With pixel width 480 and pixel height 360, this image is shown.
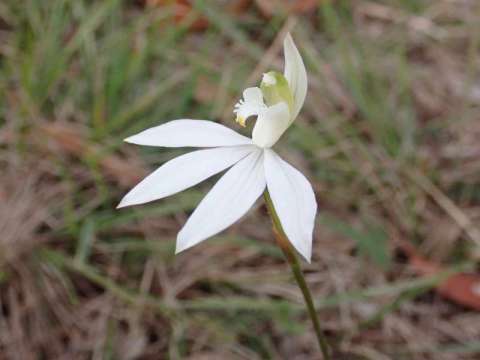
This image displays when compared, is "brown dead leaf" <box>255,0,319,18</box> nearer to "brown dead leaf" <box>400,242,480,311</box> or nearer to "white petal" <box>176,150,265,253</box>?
"brown dead leaf" <box>400,242,480,311</box>

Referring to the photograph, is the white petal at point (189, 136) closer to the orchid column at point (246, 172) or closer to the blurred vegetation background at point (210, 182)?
the orchid column at point (246, 172)

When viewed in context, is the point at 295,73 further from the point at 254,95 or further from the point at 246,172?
the point at 246,172

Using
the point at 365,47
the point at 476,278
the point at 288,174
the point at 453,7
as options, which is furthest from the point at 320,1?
the point at 288,174

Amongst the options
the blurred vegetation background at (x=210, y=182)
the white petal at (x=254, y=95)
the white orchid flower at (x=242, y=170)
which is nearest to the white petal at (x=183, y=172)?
the white orchid flower at (x=242, y=170)

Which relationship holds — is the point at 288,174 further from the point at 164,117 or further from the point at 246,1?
the point at 246,1

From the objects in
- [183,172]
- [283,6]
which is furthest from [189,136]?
[283,6]

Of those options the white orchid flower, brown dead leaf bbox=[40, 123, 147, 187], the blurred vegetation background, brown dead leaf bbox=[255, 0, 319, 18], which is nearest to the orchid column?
the white orchid flower
